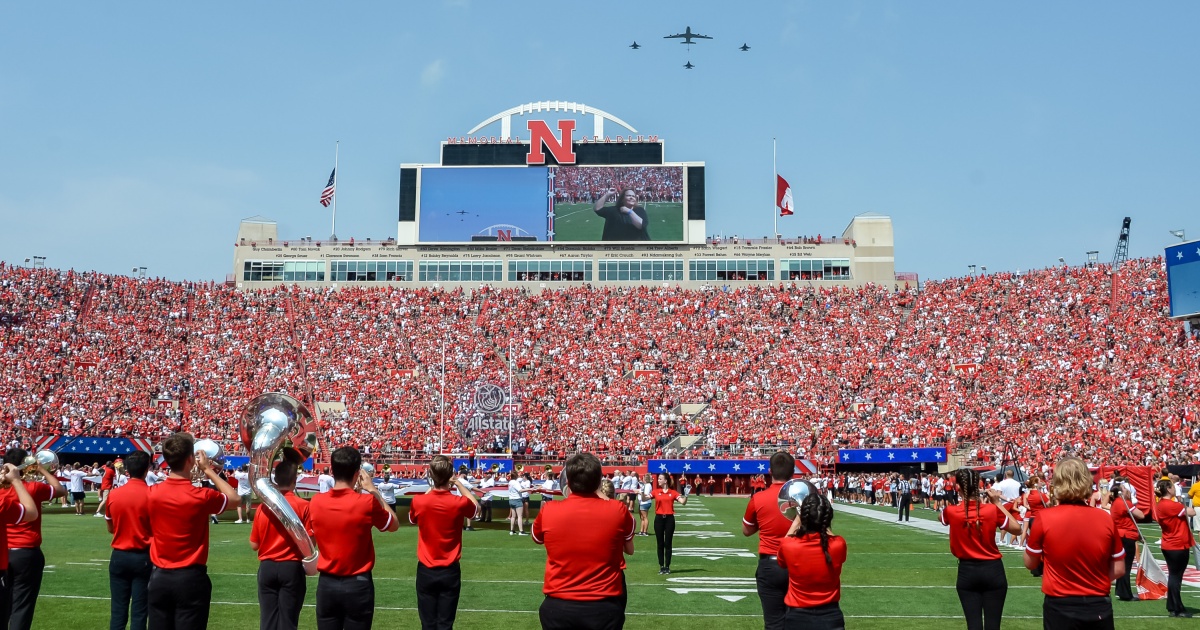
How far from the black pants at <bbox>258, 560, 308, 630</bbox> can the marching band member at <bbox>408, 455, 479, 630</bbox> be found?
0.93m

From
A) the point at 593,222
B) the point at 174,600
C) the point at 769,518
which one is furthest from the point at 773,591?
the point at 593,222

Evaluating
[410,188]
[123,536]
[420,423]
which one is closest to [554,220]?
[410,188]

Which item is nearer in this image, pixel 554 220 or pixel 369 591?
pixel 369 591

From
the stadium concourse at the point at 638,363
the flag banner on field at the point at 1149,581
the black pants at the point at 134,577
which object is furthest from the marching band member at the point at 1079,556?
the stadium concourse at the point at 638,363

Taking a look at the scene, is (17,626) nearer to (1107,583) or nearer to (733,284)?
(1107,583)

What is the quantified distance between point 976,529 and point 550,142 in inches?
2294

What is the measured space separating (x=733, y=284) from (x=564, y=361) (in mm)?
14125

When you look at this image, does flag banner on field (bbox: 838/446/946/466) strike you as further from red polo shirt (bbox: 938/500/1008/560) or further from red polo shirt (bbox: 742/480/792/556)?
red polo shirt (bbox: 742/480/792/556)

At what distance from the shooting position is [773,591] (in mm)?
8891

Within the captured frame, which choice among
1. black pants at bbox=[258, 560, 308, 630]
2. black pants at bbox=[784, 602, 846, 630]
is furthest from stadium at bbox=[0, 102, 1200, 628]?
black pants at bbox=[784, 602, 846, 630]

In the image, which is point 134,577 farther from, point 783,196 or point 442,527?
point 783,196

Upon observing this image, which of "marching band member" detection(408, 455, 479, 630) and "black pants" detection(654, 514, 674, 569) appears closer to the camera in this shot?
"marching band member" detection(408, 455, 479, 630)

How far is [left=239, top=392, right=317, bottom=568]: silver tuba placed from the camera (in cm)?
711

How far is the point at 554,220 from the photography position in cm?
6438
